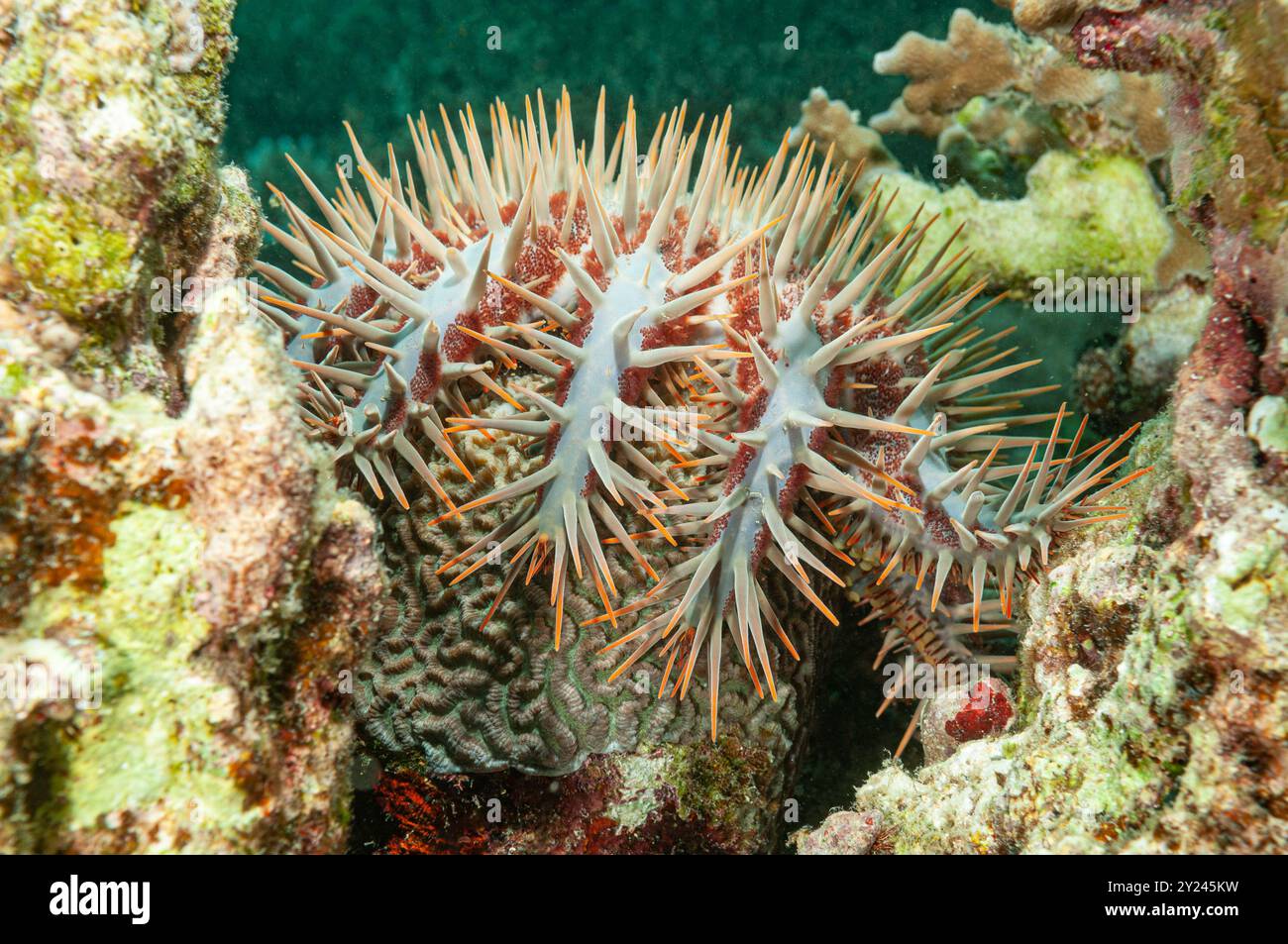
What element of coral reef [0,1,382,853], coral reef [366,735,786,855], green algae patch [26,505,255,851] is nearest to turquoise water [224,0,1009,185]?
coral reef [0,1,382,853]

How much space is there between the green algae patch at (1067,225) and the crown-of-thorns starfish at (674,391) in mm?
1650

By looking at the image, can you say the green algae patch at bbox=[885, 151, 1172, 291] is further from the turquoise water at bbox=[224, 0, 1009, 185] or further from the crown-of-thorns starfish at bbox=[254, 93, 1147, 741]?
the crown-of-thorns starfish at bbox=[254, 93, 1147, 741]

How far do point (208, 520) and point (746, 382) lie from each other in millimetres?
1676

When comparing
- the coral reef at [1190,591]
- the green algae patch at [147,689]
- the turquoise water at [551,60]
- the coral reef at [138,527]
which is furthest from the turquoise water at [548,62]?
the green algae patch at [147,689]

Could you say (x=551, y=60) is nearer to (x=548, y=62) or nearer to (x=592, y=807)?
(x=548, y=62)

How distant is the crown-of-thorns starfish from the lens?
2504 millimetres

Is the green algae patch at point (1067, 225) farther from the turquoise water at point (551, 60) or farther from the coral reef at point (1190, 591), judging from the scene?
the coral reef at point (1190, 591)

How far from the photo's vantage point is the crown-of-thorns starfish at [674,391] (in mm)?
2504

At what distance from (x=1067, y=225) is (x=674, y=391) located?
9.46ft

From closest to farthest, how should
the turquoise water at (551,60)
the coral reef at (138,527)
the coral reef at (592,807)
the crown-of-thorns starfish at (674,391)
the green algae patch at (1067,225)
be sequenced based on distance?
the coral reef at (138,527)
the crown-of-thorns starfish at (674,391)
the coral reef at (592,807)
the green algae patch at (1067,225)
the turquoise water at (551,60)

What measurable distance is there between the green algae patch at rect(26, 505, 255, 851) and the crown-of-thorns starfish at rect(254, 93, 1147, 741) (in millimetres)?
1024

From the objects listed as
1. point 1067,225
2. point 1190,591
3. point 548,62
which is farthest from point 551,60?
point 1190,591
